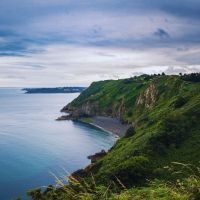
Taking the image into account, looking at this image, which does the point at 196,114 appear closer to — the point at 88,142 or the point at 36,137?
the point at 88,142

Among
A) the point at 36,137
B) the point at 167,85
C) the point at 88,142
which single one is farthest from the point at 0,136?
the point at 167,85

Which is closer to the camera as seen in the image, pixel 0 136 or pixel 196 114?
pixel 196 114

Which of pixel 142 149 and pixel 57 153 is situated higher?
pixel 142 149

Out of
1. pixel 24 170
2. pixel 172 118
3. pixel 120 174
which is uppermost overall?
pixel 172 118

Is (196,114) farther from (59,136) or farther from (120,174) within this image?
(59,136)

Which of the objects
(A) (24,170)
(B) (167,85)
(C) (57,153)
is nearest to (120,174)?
(A) (24,170)

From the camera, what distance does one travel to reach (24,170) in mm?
107500

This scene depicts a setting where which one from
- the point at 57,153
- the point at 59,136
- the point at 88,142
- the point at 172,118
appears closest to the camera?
the point at 172,118

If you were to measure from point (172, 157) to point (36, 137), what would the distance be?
95.6 metres

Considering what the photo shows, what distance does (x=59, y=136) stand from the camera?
6639 inches

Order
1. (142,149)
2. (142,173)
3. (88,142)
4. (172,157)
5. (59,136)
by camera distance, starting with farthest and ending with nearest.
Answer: (59,136), (88,142), (142,149), (172,157), (142,173)

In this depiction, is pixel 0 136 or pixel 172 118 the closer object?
pixel 172 118

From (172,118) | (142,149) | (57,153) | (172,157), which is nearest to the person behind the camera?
(172,157)

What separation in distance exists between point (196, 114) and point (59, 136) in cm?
8618
